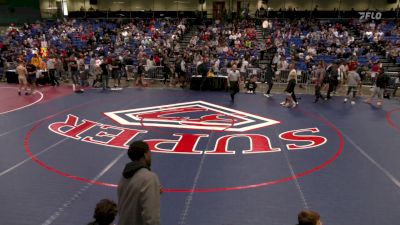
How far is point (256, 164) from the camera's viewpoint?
8.27 meters

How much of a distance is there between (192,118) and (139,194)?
9.19 m

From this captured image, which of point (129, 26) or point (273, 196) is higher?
point (129, 26)

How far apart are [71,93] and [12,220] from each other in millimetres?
11896

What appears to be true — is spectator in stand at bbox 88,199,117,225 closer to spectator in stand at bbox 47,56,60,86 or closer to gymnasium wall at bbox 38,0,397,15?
spectator in stand at bbox 47,56,60,86

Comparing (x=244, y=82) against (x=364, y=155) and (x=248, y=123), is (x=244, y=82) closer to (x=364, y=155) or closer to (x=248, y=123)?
(x=248, y=123)

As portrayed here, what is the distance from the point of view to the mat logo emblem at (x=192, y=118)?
11445 millimetres

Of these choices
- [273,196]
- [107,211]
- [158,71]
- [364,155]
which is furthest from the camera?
[158,71]

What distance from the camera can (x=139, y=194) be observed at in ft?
10.7

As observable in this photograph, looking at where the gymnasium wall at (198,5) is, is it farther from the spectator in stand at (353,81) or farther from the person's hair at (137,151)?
the person's hair at (137,151)

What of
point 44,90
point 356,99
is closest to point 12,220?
point 44,90

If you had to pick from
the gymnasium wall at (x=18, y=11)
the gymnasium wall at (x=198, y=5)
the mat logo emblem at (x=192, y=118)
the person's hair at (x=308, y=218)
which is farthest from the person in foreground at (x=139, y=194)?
the gymnasium wall at (x=18, y=11)

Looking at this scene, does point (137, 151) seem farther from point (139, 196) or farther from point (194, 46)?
point (194, 46)

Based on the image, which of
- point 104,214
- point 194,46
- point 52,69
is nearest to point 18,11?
point 52,69

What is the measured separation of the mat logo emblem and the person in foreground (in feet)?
25.6
